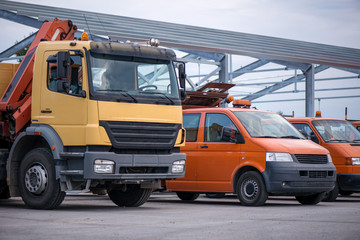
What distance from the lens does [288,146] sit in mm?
13977

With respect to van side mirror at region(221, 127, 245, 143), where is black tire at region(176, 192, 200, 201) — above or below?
below

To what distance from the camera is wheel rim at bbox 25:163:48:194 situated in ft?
40.6

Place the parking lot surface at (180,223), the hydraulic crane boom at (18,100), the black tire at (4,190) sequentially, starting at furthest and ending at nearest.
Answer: the black tire at (4,190)
the hydraulic crane boom at (18,100)
the parking lot surface at (180,223)

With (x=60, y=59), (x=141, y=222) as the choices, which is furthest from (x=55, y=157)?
(x=141, y=222)

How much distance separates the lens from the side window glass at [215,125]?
14.8 m

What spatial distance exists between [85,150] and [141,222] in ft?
7.03

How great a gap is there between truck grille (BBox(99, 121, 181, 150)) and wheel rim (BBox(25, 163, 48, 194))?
143 centimetres

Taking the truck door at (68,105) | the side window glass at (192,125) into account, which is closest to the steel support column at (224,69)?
the side window glass at (192,125)

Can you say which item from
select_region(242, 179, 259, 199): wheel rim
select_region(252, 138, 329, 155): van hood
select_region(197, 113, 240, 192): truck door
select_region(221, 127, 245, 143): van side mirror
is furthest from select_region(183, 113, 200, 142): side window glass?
select_region(242, 179, 259, 199): wheel rim

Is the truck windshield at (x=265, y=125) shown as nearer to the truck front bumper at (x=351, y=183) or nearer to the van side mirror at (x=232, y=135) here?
the van side mirror at (x=232, y=135)

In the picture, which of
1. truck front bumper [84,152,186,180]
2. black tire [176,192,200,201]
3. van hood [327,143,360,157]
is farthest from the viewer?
black tire [176,192,200,201]

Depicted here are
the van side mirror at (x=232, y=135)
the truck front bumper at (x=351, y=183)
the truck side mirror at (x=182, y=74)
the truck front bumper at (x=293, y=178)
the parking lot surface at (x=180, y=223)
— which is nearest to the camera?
the parking lot surface at (x=180, y=223)

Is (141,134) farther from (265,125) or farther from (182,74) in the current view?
(265,125)

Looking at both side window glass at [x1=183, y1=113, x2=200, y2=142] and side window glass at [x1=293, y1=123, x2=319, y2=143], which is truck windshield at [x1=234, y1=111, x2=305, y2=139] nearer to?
side window glass at [x1=183, y1=113, x2=200, y2=142]
